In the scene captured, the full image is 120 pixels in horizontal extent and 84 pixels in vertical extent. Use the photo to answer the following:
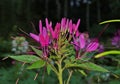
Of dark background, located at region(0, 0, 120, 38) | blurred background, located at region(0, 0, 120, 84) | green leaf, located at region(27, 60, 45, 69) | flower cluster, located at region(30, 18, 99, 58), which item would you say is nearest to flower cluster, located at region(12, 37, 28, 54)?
flower cluster, located at region(30, 18, 99, 58)

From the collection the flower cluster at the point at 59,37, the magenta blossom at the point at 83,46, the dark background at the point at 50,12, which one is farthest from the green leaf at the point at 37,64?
the dark background at the point at 50,12

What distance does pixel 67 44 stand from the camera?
75.9 inches

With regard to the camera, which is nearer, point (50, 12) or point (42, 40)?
point (42, 40)

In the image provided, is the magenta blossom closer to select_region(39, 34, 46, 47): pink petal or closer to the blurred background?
select_region(39, 34, 46, 47): pink petal

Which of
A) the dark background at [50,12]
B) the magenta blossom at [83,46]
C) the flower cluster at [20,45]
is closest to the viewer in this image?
the magenta blossom at [83,46]

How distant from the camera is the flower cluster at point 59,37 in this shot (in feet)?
6.19

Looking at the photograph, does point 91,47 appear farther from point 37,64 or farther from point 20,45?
point 20,45

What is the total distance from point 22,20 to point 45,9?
1239 mm

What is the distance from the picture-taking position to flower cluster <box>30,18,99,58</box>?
1888 millimetres

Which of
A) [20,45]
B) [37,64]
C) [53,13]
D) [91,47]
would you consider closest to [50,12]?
[53,13]

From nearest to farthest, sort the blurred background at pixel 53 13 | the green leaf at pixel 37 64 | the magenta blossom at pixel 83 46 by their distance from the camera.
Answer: the green leaf at pixel 37 64, the magenta blossom at pixel 83 46, the blurred background at pixel 53 13

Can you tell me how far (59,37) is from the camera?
1.89 metres

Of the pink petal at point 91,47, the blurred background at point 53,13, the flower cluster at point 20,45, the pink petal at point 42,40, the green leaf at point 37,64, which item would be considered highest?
the blurred background at point 53,13

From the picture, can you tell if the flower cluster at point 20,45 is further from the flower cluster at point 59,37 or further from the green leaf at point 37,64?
the green leaf at point 37,64
